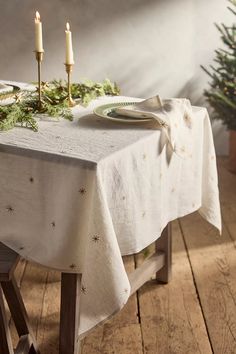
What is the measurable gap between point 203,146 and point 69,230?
0.87m

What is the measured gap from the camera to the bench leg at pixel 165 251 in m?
2.57

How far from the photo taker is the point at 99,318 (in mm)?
1853

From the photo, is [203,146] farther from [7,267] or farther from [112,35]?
[112,35]

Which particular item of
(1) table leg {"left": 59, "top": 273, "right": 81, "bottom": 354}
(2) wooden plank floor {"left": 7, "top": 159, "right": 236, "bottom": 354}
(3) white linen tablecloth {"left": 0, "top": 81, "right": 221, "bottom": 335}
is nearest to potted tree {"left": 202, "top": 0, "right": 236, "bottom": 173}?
(2) wooden plank floor {"left": 7, "top": 159, "right": 236, "bottom": 354}

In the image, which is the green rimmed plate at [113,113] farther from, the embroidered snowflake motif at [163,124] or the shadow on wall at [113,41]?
the shadow on wall at [113,41]

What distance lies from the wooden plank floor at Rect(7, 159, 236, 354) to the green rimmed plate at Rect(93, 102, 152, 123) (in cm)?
79

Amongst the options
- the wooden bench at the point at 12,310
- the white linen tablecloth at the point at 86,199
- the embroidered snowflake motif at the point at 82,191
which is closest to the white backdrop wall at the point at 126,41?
the white linen tablecloth at the point at 86,199

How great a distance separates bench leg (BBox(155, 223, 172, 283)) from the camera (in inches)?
101

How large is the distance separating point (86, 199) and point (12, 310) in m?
0.54

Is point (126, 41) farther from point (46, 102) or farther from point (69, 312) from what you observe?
point (69, 312)

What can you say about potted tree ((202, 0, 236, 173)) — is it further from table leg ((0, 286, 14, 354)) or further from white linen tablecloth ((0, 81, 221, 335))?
table leg ((0, 286, 14, 354))

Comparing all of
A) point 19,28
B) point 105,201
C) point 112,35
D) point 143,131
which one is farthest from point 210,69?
point 105,201

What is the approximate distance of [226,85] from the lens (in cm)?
377

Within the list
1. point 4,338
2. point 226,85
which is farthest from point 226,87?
point 4,338
